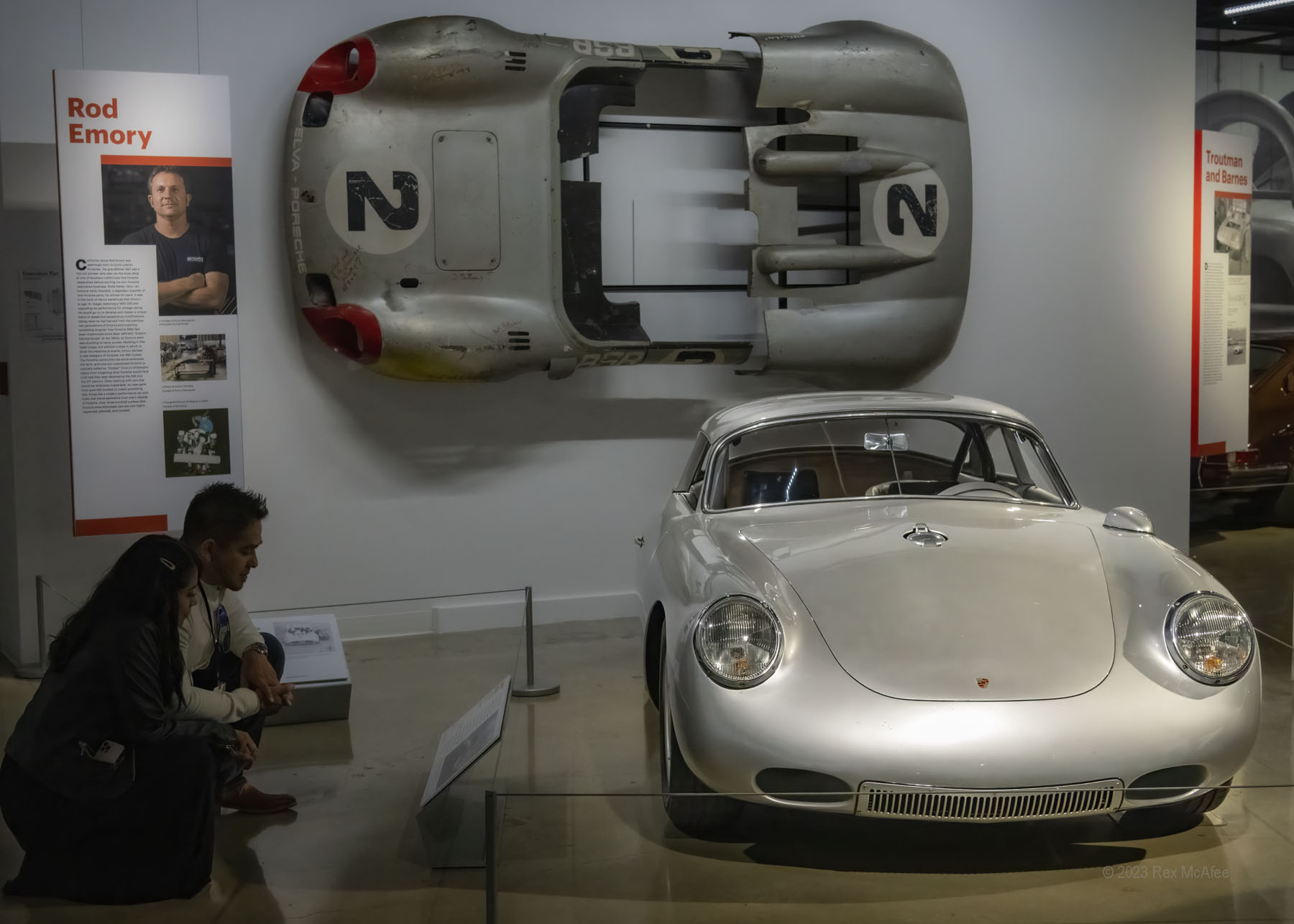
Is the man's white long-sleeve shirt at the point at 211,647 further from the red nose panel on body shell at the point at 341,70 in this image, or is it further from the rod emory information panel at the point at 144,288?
the red nose panel on body shell at the point at 341,70

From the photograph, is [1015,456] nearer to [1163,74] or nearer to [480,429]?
[480,429]

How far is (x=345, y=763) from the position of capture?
3.43m

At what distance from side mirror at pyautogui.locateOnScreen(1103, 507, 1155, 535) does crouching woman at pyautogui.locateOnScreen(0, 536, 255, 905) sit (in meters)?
2.30

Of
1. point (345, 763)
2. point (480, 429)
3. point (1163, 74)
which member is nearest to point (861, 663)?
point (345, 763)

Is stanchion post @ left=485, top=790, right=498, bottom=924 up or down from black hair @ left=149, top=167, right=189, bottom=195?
down

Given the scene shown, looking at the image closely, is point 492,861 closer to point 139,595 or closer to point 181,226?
point 139,595

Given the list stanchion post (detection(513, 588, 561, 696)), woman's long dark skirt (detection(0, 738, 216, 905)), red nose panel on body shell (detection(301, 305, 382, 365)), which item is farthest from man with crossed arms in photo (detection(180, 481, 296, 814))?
red nose panel on body shell (detection(301, 305, 382, 365))

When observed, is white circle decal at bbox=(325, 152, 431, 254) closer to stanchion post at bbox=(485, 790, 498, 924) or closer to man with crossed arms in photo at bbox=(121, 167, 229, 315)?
man with crossed arms in photo at bbox=(121, 167, 229, 315)

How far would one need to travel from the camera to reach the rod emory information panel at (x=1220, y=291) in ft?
19.0

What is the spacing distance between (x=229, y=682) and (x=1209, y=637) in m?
2.36

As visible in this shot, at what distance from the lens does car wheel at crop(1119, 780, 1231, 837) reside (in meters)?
1.71

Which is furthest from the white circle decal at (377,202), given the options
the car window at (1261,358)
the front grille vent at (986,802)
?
the car window at (1261,358)

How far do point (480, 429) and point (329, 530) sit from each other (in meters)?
0.79

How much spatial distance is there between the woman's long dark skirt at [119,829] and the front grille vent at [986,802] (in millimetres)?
1442
